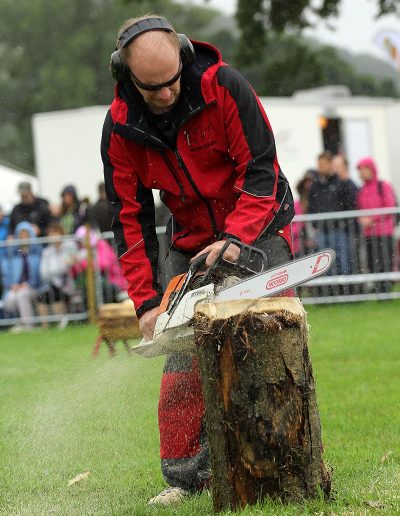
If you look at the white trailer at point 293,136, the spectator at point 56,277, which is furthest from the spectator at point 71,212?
the white trailer at point 293,136

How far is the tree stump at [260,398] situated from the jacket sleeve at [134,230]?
619 mm

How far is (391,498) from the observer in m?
3.78

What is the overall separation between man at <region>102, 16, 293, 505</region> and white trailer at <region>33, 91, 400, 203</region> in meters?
Result: 13.6

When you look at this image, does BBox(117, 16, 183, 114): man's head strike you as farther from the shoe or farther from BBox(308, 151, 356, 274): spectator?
BBox(308, 151, 356, 274): spectator

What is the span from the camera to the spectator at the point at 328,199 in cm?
1207

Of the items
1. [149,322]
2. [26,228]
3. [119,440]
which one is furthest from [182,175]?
[26,228]

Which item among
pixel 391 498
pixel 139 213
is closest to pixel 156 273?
pixel 139 213

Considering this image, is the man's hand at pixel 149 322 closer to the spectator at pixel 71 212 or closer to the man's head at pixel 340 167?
the man's head at pixel 340 167

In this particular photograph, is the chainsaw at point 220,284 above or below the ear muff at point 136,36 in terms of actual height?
below

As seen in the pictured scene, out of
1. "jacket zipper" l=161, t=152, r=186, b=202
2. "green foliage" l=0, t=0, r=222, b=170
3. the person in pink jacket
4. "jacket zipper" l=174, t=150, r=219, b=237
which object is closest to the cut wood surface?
the person in pink jacket

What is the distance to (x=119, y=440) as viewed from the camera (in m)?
5.36

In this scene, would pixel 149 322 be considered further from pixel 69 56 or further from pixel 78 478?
pixel 69 56

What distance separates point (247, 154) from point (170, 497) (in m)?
1.48

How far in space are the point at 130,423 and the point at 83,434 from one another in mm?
288
